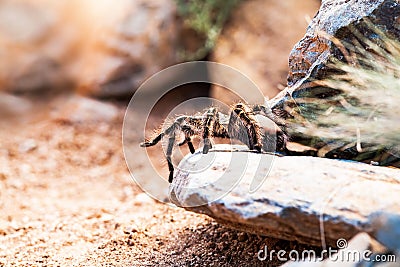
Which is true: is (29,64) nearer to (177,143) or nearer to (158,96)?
(158,96)

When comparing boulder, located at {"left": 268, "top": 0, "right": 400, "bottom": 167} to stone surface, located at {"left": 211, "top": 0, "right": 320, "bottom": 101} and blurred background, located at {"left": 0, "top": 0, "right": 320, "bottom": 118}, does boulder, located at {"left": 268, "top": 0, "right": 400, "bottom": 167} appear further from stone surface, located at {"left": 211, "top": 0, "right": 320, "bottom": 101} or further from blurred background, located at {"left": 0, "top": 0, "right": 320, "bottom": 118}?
stone surface, located at {"left": 211, "top": 0, "right": 320, "bottom": 101}

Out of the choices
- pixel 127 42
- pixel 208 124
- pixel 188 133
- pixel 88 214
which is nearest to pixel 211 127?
pixel 208 124

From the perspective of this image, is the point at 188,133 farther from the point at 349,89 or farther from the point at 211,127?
the point at 349,89

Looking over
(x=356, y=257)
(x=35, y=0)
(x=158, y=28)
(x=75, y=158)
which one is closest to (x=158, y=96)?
(x=158, y=28)

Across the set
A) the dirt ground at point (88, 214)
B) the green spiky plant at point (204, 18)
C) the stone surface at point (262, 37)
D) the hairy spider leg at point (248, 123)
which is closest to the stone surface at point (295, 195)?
the hairy spider leg at point (248, 123)

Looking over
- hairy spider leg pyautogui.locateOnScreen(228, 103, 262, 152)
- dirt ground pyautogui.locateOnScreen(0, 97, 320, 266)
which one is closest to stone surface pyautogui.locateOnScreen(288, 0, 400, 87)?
hairy spider leg pyautogui.locateOnScreen(228, 103, 262, 152)

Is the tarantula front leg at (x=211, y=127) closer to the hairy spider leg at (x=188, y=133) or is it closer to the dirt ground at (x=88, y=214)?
the hairy spider leg at (x=188, y=133)
